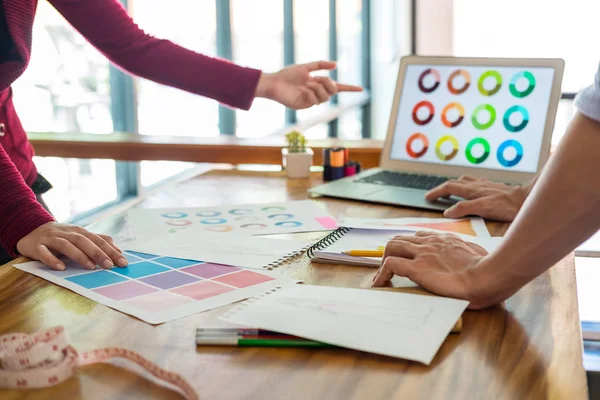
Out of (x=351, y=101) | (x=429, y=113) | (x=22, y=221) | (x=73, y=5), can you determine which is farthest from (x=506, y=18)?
(x=22, y=221)

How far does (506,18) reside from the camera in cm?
691

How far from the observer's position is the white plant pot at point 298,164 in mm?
2043

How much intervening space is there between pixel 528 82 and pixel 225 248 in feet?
2.98

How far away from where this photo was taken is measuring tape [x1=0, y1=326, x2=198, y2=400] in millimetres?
792

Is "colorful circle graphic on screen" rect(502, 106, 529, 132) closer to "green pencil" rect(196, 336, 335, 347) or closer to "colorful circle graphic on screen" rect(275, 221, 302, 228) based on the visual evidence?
"colorful circle graphic on screen" rect(275, 221, 302, 228)

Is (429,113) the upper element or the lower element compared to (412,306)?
upper

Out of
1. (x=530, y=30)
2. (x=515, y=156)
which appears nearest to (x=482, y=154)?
(x=515, y=156)

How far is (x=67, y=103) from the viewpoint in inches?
148

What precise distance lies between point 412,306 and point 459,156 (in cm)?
97

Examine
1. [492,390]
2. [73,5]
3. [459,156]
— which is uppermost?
[73,5]

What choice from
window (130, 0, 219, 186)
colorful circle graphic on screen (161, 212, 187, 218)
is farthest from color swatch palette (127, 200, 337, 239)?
window (130, 0, 219, 186)

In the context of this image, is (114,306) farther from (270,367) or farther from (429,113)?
(429,113)

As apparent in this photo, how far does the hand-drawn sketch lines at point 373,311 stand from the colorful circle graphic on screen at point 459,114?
3.25ft

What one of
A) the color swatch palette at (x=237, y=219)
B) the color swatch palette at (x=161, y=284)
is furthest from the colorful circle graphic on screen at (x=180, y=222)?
the color swatch palette at (x=161, y=284)
